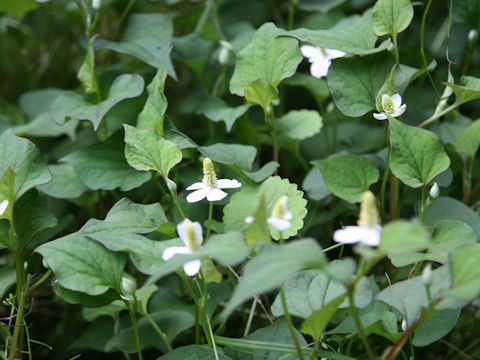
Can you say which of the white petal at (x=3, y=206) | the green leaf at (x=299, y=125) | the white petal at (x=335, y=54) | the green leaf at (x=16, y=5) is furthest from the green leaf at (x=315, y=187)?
the green leaf at (x=16, y=5)

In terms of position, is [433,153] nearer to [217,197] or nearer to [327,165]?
[327,165]

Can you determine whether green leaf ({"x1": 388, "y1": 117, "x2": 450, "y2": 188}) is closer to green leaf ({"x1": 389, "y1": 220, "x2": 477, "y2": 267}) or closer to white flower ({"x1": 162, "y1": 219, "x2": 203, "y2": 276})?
green leaf ({"x1": 389, "y1": 220, "x2": 477, "y2": 267})

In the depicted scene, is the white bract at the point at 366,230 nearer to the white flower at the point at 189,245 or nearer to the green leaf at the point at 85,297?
the white flower at the point at 189,245

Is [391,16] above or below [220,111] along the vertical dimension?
above

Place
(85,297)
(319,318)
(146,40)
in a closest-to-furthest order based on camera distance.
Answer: (319,318), (85,297), (146,40)

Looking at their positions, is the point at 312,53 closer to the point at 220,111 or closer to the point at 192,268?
the point at 220,111

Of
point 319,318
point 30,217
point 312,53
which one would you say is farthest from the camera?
point 312,53

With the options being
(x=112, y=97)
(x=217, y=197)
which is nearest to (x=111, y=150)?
(x=112, y=97)

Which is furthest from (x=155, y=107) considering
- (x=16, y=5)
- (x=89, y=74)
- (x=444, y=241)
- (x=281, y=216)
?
(x=16, y=5)
